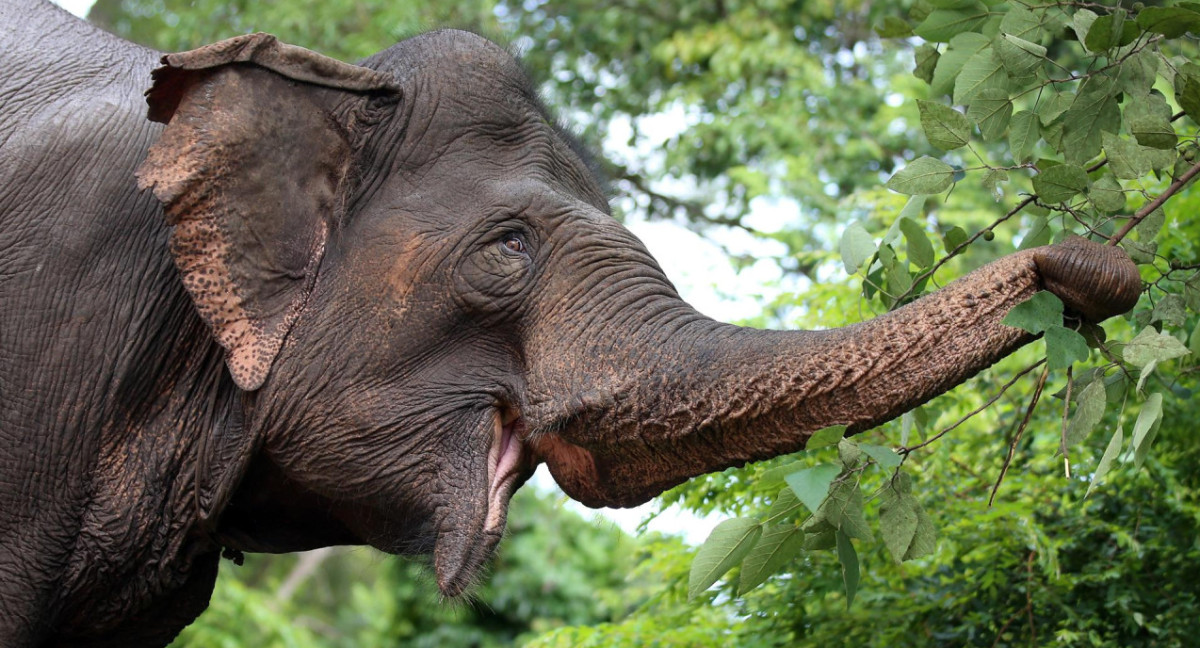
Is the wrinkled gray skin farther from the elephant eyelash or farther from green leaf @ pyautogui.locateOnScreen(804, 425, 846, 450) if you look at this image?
green leaf @ pyautogui.locateOnScreen(804, 425, 846, 450)

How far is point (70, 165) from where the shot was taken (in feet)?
10.5

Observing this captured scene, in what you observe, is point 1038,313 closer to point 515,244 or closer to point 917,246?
point 917,246

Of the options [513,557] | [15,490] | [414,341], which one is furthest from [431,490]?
[513,557]

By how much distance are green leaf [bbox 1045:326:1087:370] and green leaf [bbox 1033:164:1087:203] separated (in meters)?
0.46

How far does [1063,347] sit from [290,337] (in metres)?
1.67

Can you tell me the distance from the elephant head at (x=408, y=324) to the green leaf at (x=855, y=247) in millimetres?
507

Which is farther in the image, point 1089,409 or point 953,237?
point 953,237

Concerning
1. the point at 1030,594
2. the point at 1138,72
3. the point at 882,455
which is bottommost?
the point at 1030,594

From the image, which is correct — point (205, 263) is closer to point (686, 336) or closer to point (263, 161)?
point (263, 161)

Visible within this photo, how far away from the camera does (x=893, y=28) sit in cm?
355

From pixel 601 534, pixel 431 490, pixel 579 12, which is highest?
pixel 431 490

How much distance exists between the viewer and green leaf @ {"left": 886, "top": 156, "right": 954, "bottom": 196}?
9.94 ft

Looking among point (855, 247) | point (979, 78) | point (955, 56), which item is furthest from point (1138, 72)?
point (855, 247)

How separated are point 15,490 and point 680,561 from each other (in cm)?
215
